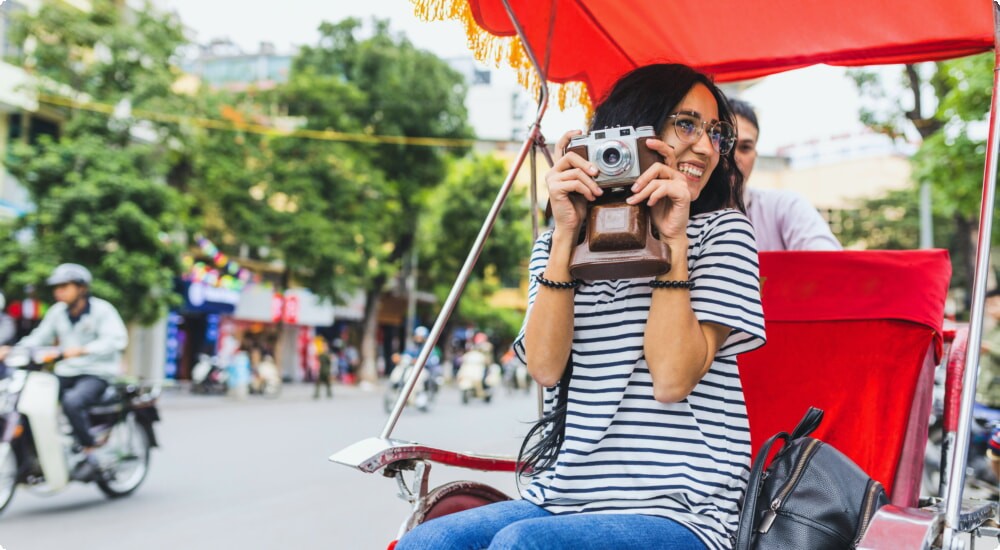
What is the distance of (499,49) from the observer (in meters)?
2.84

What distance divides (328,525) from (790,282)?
3.70 m

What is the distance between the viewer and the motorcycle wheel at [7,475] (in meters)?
5.27

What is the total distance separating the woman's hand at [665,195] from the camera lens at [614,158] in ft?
0.12

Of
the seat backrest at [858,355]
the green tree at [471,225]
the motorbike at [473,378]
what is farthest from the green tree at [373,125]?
the seat backrest at [858,355]

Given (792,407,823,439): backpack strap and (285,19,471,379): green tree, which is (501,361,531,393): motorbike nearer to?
(285,19,471,379): green tree

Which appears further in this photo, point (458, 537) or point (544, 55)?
point (544, 55)

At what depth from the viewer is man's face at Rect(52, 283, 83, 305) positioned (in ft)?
19.4

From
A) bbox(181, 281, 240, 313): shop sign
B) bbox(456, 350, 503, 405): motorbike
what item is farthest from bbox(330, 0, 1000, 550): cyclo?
bbox(181, 281, 240, 313): shop sign

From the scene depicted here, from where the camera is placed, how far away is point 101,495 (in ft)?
21.1

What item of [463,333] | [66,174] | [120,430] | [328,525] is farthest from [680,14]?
[463,333]

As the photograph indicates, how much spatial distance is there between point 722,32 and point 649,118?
3.90ft

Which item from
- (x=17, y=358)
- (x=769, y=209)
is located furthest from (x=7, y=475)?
(x=769, y=209)

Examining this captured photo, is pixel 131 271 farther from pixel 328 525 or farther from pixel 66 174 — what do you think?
pixel 328 525

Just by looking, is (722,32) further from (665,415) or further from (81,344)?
(81,344)
